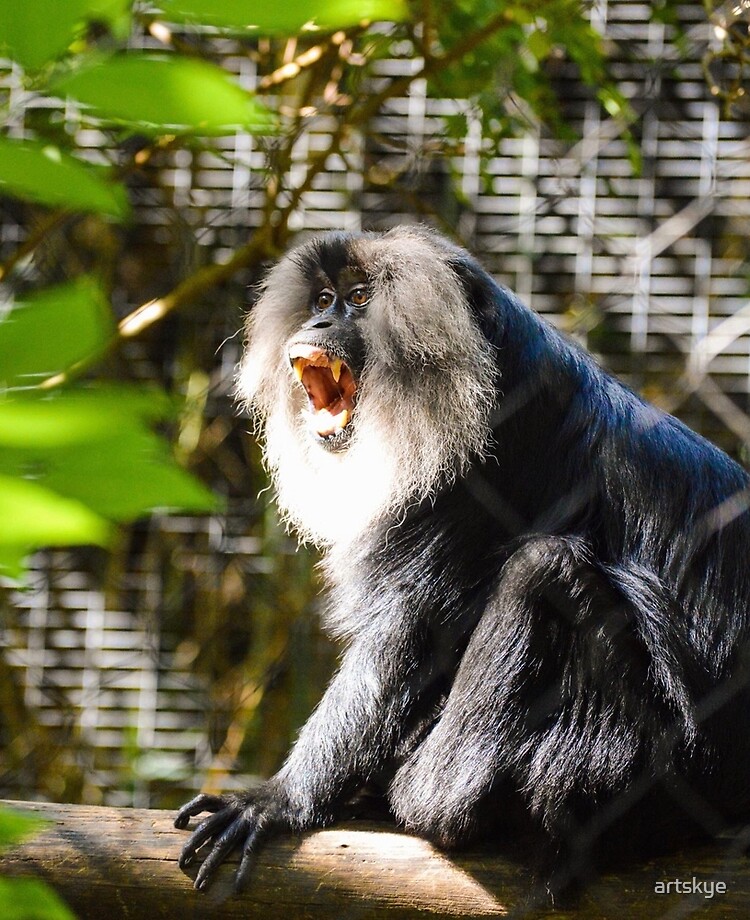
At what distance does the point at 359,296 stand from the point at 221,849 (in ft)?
2.45

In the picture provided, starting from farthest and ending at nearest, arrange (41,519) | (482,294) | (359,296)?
1. (359,296)
2. (482,294)
3. (41,519)

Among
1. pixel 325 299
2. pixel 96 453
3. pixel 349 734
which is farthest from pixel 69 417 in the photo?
pixel 325 299

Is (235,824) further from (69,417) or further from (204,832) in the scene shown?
(69,417)

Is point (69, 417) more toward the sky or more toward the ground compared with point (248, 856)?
more toward the sky

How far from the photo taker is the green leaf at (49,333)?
226 mm

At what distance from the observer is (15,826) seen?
10.4 inches

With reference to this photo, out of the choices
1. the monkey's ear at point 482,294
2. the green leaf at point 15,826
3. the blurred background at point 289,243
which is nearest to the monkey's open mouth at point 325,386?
the monkey's ear at point 482,294

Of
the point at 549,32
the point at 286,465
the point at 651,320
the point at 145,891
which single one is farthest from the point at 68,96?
the point at 651,320

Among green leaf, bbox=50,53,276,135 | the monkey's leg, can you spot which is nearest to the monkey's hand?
the monkey's leg

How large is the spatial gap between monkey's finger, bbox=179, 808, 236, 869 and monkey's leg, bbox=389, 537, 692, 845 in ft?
0.62

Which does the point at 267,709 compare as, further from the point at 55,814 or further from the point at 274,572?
the point at 55,814

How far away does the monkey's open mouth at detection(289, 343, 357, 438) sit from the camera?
4.66 feet

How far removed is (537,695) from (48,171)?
0.96m

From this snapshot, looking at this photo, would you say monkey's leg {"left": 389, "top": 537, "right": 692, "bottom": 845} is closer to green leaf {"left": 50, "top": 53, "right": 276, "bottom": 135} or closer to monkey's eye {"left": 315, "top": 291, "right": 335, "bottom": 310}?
monkey's eye {"left": 315, "top": 291, "right": 335, "bottom": 310}
